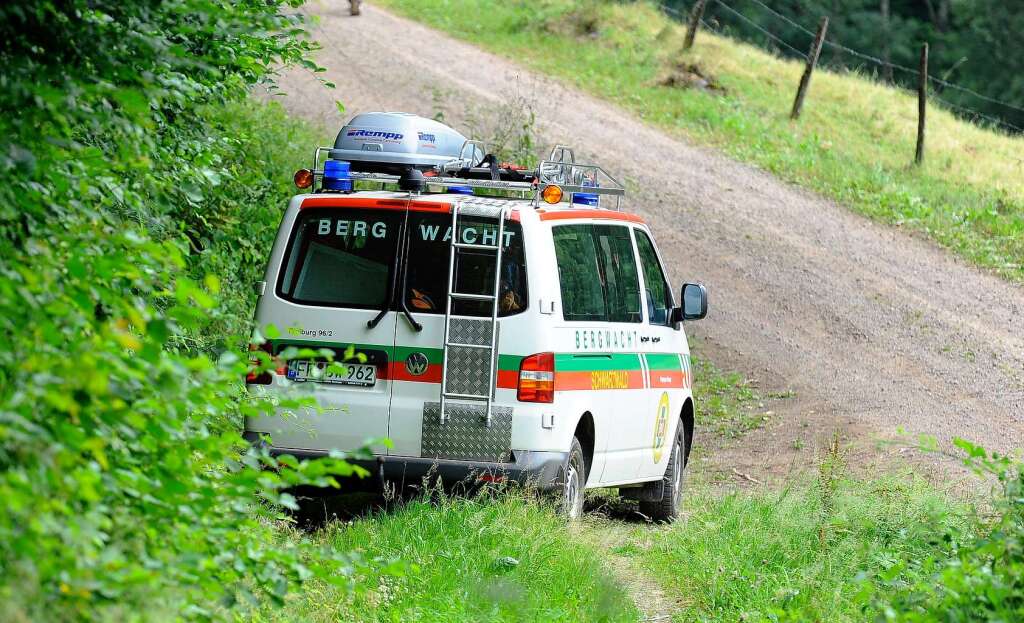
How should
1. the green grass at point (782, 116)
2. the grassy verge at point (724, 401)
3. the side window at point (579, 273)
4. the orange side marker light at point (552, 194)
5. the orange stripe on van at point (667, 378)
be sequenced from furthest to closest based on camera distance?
the green grass at point (782, 116), the grassy verge at point (724, 401), the orange stripe on van at point (667, 378), the orange side marker light at point (552, 194), the side window at point (579, 273)

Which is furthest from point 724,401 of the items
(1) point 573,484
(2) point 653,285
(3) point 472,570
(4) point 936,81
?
(4) point 936,81

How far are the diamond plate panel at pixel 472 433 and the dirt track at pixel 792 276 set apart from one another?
5.32 metres

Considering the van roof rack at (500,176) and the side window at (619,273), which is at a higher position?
the van roof rack at (500,176)

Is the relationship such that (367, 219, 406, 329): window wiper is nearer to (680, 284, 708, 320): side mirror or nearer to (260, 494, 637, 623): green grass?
(260, 494, 637, 623): green grass

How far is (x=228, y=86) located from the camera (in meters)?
6.96

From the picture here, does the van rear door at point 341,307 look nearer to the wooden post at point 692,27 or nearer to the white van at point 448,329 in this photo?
the white van at point 448,329

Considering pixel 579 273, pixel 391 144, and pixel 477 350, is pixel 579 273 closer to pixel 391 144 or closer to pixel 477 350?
pixel 477 350

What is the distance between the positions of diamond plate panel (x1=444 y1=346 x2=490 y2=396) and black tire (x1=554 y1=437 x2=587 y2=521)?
0.69 m

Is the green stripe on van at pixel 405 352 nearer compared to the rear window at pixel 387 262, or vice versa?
the green stripe on van at pixel 405 352

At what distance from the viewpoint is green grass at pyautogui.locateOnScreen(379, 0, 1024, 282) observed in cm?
1944

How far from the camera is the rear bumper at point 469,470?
7.16 meters

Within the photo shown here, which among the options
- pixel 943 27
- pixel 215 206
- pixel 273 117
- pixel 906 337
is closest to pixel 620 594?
pixel 215 206

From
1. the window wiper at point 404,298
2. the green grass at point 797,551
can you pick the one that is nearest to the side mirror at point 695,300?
the green grass at point 797,551

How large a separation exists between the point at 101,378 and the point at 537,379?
4296 mm
